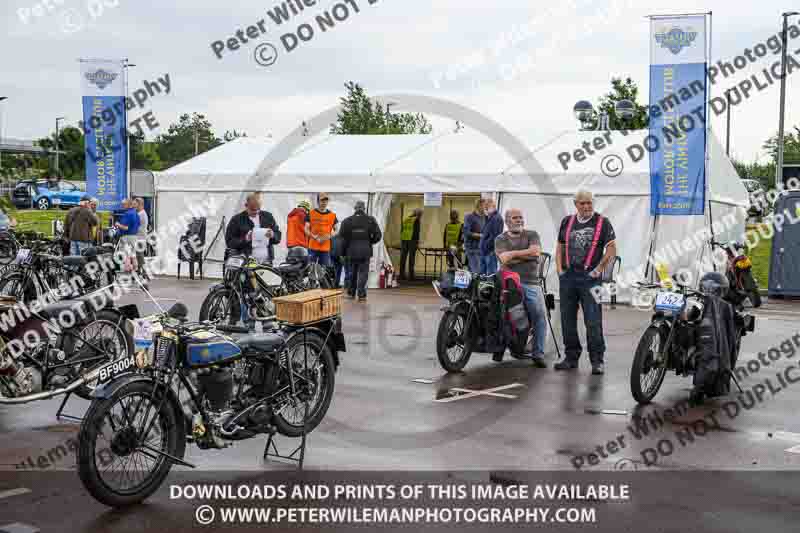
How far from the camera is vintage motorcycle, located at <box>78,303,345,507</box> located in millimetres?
5102

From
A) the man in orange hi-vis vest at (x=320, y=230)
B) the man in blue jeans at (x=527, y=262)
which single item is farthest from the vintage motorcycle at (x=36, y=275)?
the man in orange hi-vis vest at (x=320, y=230)

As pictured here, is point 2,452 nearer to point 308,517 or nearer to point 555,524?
point 308,517

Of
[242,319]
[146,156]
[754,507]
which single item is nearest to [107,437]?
[754,507]

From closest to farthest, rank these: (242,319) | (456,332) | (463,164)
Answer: (456,332) → (242,319) → (463,164)

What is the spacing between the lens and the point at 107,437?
509 centimetres

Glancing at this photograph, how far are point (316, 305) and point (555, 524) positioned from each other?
240cm

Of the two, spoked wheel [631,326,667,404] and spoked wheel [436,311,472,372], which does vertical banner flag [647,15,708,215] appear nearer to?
spoked wheel [436,311,472,372]

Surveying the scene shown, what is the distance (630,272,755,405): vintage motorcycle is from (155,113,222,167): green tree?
3493 inches

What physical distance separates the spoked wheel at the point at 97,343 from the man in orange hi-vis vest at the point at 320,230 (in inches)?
344

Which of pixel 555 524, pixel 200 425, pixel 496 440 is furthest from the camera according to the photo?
pixel 496 440

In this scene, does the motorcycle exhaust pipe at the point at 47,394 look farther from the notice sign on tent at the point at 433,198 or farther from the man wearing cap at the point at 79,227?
the notice sign on tent at the point at 433,198

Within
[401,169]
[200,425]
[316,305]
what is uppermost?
[401,169]

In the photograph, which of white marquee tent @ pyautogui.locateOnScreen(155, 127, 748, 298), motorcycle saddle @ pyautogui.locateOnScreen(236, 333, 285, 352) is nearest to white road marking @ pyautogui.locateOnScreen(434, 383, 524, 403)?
motorcycle saddle @ pyautogui.locateOnScreen(236, 333, 285, 352)

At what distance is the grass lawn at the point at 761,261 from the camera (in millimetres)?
23641
